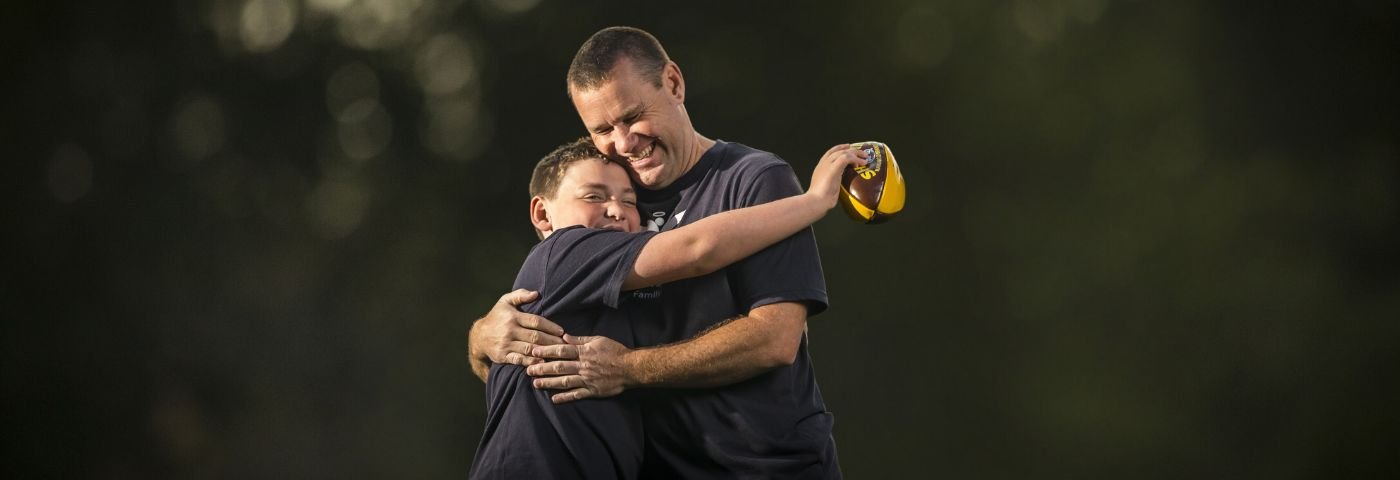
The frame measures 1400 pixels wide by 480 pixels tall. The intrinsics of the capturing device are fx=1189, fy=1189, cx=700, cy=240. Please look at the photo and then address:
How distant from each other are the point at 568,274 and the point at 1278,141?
300 centimetres

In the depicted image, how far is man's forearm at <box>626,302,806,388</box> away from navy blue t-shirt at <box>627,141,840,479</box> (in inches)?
1.5

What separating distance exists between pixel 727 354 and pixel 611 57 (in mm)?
624

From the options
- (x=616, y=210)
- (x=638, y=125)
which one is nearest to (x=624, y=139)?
(x=638, y=125)

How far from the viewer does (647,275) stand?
6.31 ft

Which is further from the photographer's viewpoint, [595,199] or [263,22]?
[263,22]

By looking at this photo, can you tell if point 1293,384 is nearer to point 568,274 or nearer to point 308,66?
point 568,274

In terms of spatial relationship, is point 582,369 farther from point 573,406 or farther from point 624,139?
point 624,139

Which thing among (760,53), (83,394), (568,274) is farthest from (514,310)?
(83,394)

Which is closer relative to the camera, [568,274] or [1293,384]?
[568,274]

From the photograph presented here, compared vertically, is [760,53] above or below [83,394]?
above

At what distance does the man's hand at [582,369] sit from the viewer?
1.93 metres

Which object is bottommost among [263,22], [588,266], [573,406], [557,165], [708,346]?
[573,406]

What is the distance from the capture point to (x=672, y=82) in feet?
7.51

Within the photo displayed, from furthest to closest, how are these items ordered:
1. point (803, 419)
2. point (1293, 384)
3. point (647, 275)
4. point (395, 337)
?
1. point (395, 337)
2. point (1293, 384)
3. point (803, 419)
4. point (647, 275)
